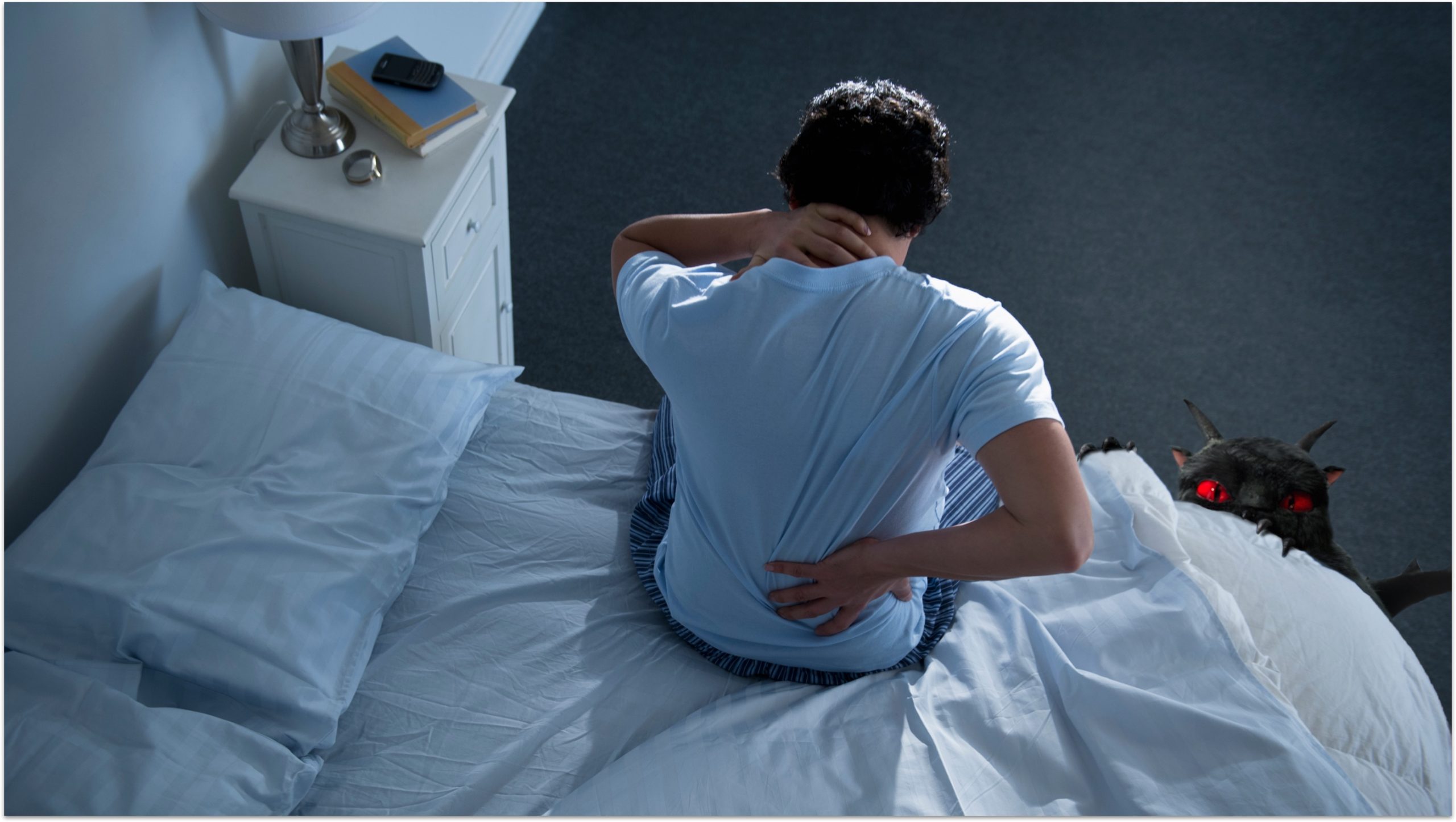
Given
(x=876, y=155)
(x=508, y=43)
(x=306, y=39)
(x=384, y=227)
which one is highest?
(x=876, y=155)

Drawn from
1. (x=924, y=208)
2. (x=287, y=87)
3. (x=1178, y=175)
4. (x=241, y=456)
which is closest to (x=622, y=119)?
(x=287, y=87)

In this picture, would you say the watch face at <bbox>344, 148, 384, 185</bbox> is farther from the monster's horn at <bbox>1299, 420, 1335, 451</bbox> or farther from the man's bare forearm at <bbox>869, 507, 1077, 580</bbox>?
the monster's horn at <bbox>1299, 420, 1335, 451</bbox>

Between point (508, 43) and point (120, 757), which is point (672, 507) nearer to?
point (120, 757)

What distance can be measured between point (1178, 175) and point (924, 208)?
2211 millimetres

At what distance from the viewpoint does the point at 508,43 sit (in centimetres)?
295

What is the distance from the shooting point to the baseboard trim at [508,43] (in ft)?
9.37

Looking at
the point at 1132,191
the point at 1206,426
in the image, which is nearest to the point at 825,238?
the point at 1206,426

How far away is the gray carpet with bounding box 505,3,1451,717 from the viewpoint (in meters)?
2.40

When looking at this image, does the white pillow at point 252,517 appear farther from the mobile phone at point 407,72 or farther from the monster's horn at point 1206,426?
the monster's horn at point 1206,426

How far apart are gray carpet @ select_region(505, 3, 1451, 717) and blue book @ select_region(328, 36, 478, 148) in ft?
2.57

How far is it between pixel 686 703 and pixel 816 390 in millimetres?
545

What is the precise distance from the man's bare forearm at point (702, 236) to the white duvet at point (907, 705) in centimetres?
47

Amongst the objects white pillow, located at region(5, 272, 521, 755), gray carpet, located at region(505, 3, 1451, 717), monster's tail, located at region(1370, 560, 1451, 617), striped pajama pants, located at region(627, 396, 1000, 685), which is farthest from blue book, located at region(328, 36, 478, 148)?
monster's tail, located at region(1370, 560, 1451, 617)

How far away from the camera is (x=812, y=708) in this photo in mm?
1281
